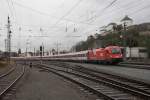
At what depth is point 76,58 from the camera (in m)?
70.1

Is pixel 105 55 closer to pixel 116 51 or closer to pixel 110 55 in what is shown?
pixel 110 55

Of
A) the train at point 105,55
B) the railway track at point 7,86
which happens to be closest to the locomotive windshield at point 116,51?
the train at point 105,55

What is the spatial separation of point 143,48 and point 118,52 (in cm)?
3841

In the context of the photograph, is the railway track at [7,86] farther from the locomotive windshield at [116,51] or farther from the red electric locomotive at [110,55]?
the locomotive windshield at [116,51]

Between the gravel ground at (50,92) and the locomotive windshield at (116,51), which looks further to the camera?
the locomotive windshield at (116,51)

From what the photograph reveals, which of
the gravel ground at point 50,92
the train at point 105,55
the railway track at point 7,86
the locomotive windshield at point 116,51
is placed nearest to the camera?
the gravel ground at point 50,92

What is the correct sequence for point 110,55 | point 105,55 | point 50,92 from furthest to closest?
point 105,55 → point 110,55 → point 50,92

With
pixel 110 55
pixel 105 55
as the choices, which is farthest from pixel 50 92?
pixel 105 55

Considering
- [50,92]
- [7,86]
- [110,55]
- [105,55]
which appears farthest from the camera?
[105,55]

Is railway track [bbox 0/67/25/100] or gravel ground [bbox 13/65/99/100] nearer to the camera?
gravel ground [bbox 13/65/99/100]

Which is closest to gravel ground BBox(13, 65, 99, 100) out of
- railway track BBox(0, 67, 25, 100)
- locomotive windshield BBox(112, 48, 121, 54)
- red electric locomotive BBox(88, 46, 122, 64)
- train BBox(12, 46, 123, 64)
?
railway track BBox(0, 67, 25, 100)

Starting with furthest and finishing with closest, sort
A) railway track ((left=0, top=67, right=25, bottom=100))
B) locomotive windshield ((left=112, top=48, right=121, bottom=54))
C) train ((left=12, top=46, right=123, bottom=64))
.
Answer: locomotive windshield ((left=112, top=48, right=121, bottom=54)), train ((left=12, top=46, right=123, bottom=64)), railway track ((left=0, top=67, right=25, bottom=100))

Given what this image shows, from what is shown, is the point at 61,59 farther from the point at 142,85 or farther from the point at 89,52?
the point at 142,85

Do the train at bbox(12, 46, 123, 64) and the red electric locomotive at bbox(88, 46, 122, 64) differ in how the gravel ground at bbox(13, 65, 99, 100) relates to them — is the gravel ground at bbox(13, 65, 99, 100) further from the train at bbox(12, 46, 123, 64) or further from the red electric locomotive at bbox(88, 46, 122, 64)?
the train at bbox(12, 46, 123, 64)
